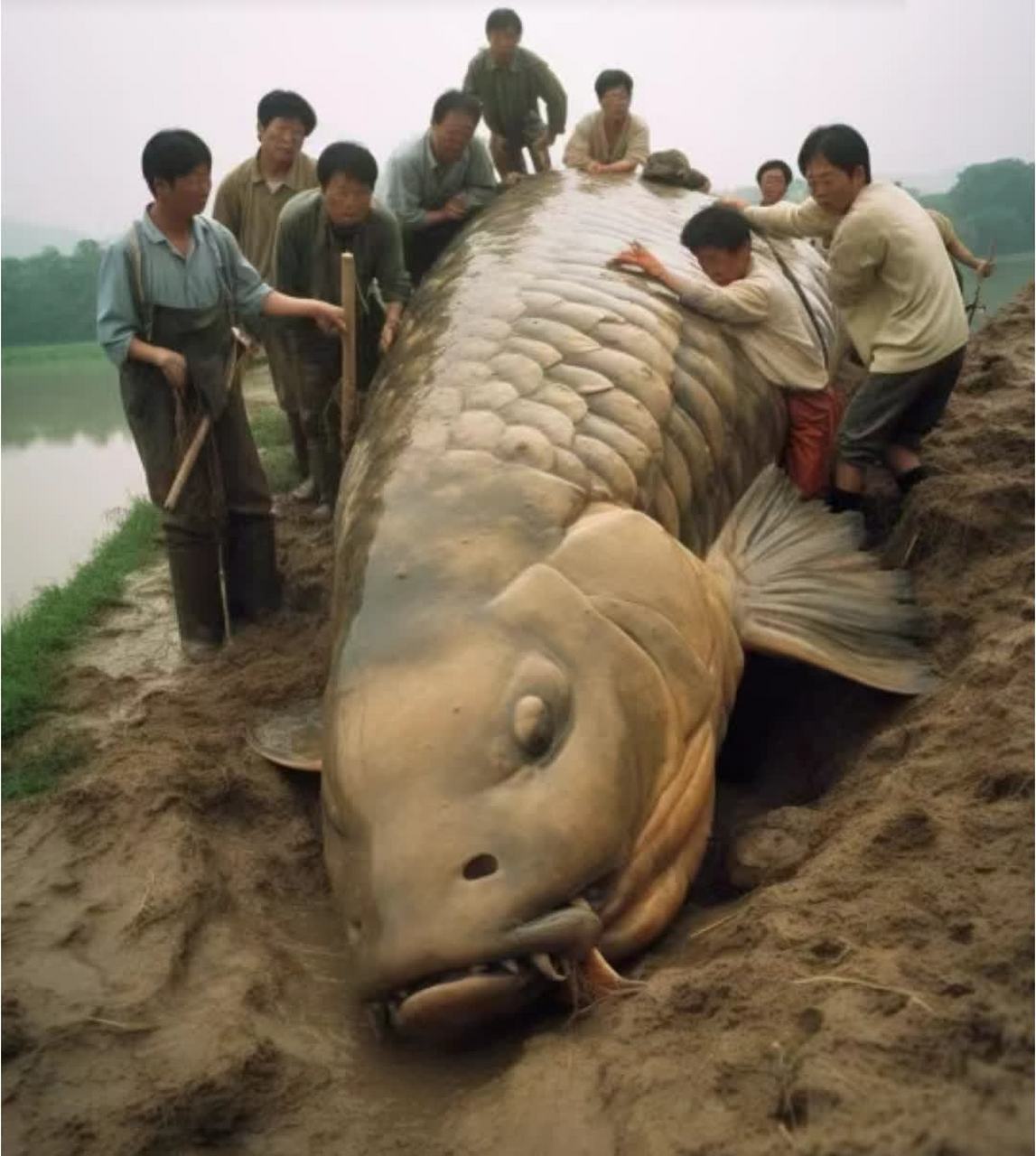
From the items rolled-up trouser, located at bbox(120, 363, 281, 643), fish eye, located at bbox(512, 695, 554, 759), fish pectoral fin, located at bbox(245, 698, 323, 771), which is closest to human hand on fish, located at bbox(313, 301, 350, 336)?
rolled-up trouser, located at bbox(120, 363, 281, 643)

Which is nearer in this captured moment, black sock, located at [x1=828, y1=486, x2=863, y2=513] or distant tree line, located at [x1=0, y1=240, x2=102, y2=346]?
black sock, located at [x1=828, y1=486, x2=863, y2=513]

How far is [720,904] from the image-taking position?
10.6 feet

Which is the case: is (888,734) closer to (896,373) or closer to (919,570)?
(919,570)

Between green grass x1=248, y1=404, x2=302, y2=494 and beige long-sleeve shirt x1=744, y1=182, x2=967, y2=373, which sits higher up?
beige long-sleeve shirt x1=744, y1=182, x2=967, y2=373

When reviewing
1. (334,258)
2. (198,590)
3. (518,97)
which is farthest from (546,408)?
(518,97)

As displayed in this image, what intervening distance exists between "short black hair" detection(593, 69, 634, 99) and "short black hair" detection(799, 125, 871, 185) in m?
3.57

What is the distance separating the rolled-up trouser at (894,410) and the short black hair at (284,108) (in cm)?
398

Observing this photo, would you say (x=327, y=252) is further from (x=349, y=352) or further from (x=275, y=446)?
(x=275, y=446)

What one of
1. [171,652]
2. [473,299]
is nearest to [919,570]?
[473,299]

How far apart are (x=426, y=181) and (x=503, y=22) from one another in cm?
194

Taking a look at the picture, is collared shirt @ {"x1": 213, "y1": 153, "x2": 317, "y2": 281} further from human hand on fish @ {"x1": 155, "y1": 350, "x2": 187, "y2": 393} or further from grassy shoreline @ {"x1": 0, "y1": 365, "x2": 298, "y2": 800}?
human hand on fish @ {"x1": 155, "y1": 350, "x2": 187, "y2": 393}

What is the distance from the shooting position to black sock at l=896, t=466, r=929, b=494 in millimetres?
4879

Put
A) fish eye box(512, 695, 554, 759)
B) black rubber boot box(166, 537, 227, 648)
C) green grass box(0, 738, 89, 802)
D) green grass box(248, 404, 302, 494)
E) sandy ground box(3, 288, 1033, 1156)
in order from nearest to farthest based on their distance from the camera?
sandy ground box(3, 288, 1033, 1156) → fish eye box(512, 695, 554, 759) → green grass box(0, 738, 89, 802) → black rubber boot box(166, 537, 227, 648) → green grass box(248, 404, 302, 494)

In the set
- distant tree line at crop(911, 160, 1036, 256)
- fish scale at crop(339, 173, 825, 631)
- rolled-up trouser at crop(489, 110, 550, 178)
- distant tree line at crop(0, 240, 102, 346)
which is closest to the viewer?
fish scale at crop(339, 173, 825, 631)
